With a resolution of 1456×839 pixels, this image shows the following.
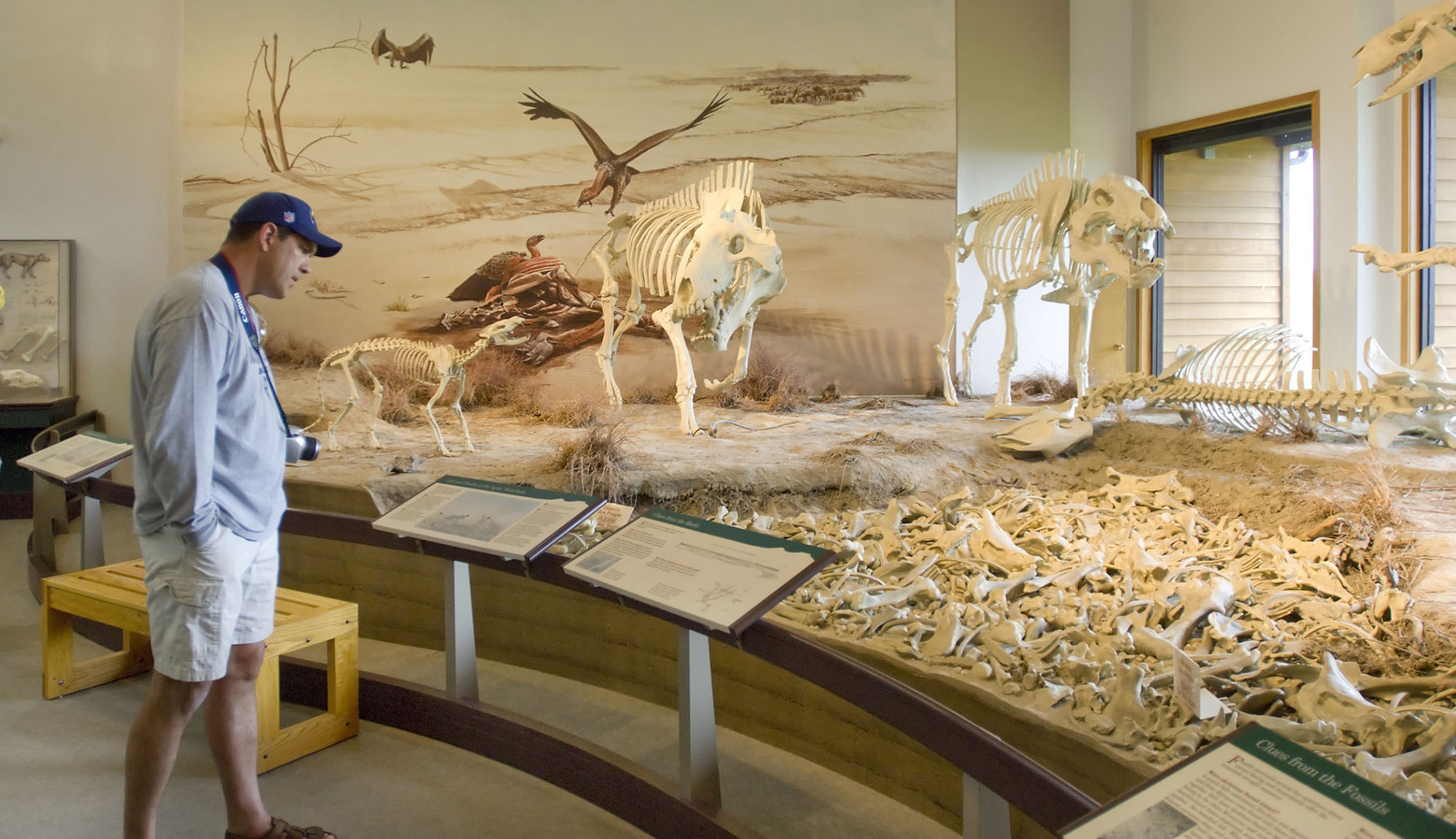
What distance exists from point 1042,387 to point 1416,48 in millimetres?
5232

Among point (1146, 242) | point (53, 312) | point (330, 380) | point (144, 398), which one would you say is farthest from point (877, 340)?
point (144, 398)

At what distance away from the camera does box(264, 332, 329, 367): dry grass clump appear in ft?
28.7

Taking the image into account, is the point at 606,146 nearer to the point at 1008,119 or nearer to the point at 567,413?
the point at 567,413

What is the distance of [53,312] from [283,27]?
3144mm

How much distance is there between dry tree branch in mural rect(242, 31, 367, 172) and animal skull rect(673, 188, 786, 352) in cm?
453

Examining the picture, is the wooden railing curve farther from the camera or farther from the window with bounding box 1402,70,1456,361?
the window with bounding box 1402,70,1456,361

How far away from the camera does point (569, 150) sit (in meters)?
9.19

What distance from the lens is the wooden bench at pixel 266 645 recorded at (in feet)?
10.8

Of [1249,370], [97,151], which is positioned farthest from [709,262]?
[97,151]

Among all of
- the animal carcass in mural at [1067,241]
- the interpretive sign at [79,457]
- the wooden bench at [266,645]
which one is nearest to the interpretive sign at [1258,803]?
the wooden bench at [266,645]

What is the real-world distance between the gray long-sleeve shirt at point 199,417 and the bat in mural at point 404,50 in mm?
7383

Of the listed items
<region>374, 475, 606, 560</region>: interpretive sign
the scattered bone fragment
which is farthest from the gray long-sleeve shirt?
the scattered bone fragment

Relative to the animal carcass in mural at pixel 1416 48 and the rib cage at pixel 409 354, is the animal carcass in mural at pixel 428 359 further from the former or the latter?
the animal carcass in mural at pixel 1416 48

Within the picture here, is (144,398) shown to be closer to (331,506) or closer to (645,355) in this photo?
(331,506)
